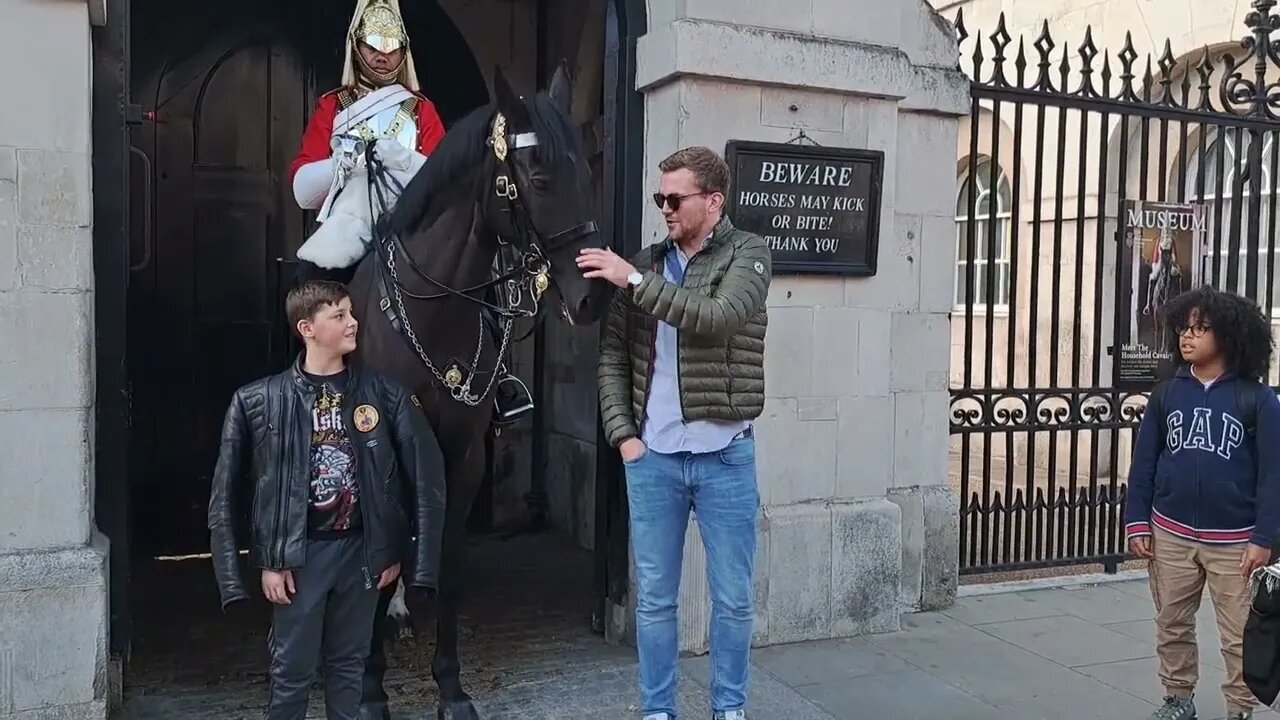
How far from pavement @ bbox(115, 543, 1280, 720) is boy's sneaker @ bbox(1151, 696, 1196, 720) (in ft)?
0.47

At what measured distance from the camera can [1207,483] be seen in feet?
13.4

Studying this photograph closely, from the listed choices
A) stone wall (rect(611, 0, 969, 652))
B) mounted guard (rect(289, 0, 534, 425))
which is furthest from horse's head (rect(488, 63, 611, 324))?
stone wall (rect(611, 0, 969, 652))

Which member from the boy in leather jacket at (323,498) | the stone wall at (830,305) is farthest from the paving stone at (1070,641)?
the boy in leather jacket at (323,498)

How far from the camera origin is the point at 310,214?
709 cm

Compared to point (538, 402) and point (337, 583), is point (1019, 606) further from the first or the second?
point (337, 583)

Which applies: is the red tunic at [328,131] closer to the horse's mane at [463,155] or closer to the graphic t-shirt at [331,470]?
the horse's mane at [463,155]

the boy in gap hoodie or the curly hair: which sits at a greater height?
the curly hair

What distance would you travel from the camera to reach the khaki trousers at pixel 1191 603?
4.05 meters

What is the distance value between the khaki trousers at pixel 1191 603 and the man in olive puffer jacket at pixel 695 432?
5.73 feet

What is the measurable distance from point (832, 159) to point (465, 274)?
7.20 ft

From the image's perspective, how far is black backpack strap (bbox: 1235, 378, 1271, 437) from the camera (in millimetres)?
4043

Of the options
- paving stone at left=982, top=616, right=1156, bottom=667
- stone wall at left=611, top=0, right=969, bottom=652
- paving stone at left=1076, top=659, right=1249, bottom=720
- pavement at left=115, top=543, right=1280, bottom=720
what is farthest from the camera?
paving stone at left=982, top=616, right=1156, bottom=667

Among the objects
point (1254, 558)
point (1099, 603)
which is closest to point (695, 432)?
point (1254, 558)

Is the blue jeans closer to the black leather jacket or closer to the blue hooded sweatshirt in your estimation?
the black leather jacket
